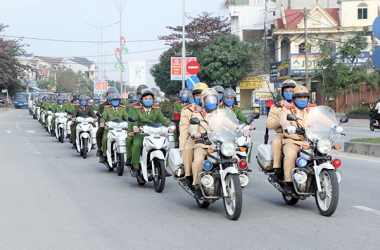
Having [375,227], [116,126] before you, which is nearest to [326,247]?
[375,227]

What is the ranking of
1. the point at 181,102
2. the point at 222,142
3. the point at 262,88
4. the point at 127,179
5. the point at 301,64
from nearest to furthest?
the point at 222,142 → the point at 127,179 → the point at 181,102 → the point at 301,64 → the point at 262,88

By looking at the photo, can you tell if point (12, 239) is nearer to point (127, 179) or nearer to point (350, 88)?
point (127, 179)

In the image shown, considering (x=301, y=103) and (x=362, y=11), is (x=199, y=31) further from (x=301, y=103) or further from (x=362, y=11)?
(x=301, y=103)

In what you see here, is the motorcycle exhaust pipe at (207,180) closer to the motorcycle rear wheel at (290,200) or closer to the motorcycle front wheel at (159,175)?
the motorcycle rear wheel at (290,200)

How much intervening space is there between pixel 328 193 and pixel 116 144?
6.02 metres

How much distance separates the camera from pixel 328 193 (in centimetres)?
845

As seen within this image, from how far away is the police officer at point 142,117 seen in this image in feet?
38.8

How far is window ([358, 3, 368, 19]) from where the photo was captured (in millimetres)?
59219

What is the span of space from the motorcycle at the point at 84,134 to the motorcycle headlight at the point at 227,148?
965cm

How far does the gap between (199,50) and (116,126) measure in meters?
55.1

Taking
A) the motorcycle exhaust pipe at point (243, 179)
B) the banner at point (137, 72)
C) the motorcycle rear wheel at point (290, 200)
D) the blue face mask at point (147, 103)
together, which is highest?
the banner at point (137, 72)

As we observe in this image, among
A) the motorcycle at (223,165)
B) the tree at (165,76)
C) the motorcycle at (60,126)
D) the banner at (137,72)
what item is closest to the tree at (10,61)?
the tree at (165,76)

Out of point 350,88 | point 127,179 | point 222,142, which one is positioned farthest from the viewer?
point 350,88

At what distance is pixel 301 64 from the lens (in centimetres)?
5166
